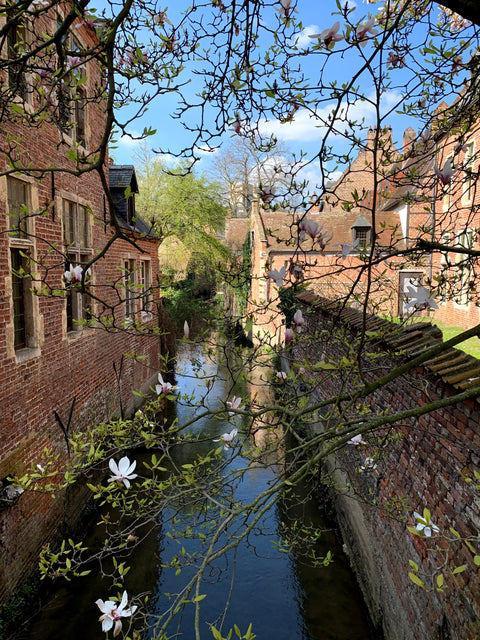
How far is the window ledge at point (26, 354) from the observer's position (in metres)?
5.20

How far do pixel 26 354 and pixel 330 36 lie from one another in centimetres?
490

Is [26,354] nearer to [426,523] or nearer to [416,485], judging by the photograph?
[416,485]

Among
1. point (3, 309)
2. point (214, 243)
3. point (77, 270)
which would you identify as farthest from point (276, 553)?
point (214, 243)

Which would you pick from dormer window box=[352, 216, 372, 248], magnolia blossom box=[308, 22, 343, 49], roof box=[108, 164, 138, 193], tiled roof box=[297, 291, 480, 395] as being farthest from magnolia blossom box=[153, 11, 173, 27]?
dormer window box=[352, 216, 372, 248]

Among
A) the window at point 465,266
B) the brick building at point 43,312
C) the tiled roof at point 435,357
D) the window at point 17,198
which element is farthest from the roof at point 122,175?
the window at point 465,266

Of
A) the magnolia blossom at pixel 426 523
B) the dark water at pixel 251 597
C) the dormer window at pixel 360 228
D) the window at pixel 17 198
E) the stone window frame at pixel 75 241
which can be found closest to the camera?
the magnolia blossom at pixel 426 523

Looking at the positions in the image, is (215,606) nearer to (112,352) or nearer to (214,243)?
(112,352)

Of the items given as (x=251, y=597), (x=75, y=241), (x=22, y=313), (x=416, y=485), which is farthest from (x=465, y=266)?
(x=75, y=241)

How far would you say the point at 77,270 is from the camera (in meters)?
2.31

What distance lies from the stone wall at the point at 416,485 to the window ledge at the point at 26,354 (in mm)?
3424

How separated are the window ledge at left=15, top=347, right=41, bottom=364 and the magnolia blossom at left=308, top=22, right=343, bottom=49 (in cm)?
469

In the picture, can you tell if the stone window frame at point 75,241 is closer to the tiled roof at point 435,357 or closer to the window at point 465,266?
the tiled roof at point 435,357

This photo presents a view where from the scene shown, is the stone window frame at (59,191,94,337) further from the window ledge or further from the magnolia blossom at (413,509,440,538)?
the magnolia blossom at (413,509,440,538)

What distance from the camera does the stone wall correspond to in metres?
3.04
